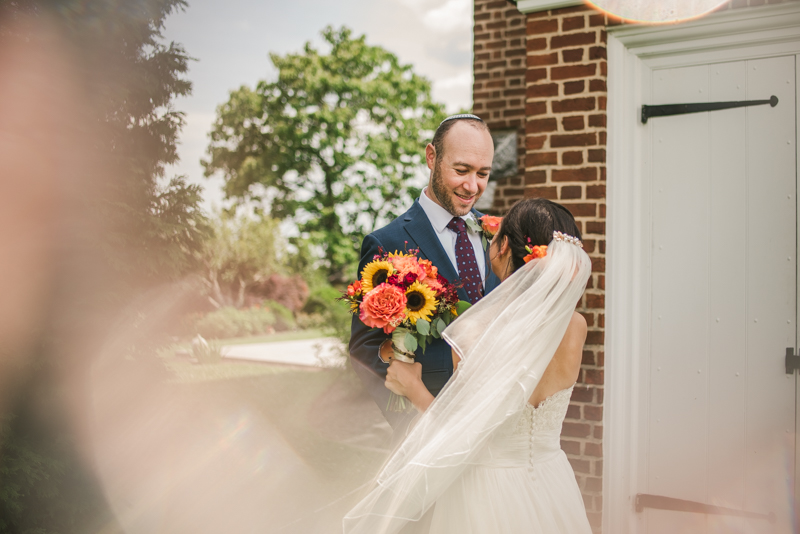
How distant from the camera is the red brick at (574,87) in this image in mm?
3154

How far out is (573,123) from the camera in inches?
125

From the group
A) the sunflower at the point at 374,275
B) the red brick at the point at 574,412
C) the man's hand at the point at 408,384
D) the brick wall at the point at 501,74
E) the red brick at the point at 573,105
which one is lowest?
the red brick at the point at 574,412

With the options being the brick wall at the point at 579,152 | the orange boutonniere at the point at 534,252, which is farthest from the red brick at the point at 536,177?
the orange boutonniere at the point at 534,252

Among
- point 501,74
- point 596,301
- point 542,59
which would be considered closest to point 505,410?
point 596,301

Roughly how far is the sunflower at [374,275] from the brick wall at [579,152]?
1.33 meters

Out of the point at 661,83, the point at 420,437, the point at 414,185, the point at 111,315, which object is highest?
the point at 414,185

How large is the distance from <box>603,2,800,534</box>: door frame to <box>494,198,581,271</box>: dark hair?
1.25m

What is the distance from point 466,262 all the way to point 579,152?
1.14 metres

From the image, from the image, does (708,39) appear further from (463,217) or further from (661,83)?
(463,217)

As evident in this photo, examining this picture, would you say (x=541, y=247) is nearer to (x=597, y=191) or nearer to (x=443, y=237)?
(x=443, y=237)

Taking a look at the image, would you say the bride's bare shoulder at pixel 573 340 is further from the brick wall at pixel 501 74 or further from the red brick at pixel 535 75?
the brick wall at pixel 501 74

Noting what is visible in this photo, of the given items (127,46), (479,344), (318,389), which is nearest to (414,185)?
(318,389)

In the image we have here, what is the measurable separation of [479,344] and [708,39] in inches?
95.2

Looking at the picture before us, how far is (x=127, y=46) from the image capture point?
417 centimetres
